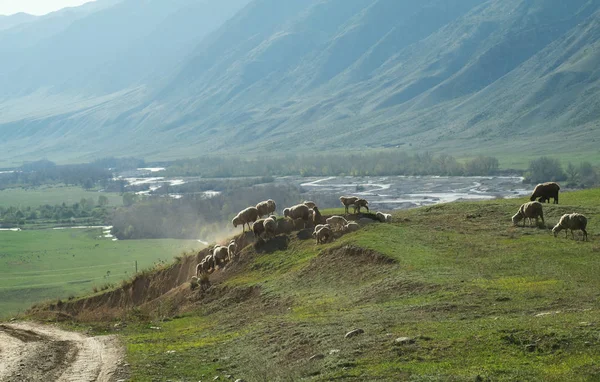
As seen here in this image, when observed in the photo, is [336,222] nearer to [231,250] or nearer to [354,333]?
[231,250]

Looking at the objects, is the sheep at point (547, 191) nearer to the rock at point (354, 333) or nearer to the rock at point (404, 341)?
the rock at point (354, 333)

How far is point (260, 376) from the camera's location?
1736 cm

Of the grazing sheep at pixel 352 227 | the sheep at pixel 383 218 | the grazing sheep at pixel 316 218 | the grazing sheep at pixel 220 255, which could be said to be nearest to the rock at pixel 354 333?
the grazing sheep at pixel 352 227

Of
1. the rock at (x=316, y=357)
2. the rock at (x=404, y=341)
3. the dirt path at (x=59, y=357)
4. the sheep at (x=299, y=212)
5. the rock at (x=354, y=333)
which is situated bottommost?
the dirt path at (x=59, y=357)

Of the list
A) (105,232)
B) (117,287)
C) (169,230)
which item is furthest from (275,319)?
(105,232)

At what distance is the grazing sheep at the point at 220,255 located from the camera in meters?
38.2

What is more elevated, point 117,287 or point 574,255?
point 574,255

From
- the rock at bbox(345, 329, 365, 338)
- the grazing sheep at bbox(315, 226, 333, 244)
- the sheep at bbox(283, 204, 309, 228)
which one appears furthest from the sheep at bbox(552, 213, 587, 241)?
the rock at bbox(345, 329, 365, 338)

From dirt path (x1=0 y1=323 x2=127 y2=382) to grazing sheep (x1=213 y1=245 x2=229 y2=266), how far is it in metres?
12.0

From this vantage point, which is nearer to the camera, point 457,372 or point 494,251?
point 457,372

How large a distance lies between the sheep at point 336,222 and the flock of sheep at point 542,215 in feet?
24.8

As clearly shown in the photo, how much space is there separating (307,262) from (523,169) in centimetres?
13885

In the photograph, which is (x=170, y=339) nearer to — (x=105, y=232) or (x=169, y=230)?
(x=169, y=230)

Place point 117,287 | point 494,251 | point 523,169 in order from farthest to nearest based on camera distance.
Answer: point 523,169
point 117,287
point 494,251
